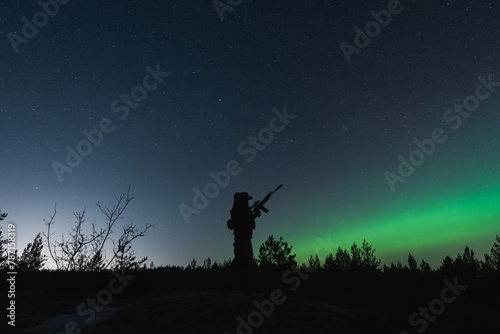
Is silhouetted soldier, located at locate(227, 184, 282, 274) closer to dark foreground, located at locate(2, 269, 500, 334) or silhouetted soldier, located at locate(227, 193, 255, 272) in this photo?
silhouetted soldier, located at locate(227, 193, 255, 272)

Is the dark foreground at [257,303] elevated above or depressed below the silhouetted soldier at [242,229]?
below

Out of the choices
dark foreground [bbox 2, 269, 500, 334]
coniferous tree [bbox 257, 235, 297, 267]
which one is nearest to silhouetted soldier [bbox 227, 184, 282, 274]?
dark foreground [bbox 2, 269, 500, 334]

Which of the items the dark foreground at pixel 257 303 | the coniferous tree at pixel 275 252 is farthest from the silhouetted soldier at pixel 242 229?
the coniferous tree at pixel 275 252

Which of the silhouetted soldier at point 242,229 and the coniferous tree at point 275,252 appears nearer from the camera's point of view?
the silhouetted soldier at point 242,229

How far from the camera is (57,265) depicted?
1355 cm

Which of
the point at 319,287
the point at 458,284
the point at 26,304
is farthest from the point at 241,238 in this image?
the point at 458,284

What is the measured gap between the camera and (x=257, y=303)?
19.0 feet

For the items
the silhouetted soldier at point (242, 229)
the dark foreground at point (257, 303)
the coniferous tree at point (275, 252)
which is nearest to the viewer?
the dark foreground at point (257, 303)

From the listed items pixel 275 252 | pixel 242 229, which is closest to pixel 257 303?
pixel 242 229

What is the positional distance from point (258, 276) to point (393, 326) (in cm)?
637

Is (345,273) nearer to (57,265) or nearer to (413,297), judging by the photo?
(413,297)

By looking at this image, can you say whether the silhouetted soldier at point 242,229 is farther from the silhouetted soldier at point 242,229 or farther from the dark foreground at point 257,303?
the dark foreground at point 257,303

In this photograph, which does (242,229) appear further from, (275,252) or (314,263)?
(314,263)

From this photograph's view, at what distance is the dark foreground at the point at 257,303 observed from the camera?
4.82 metres
